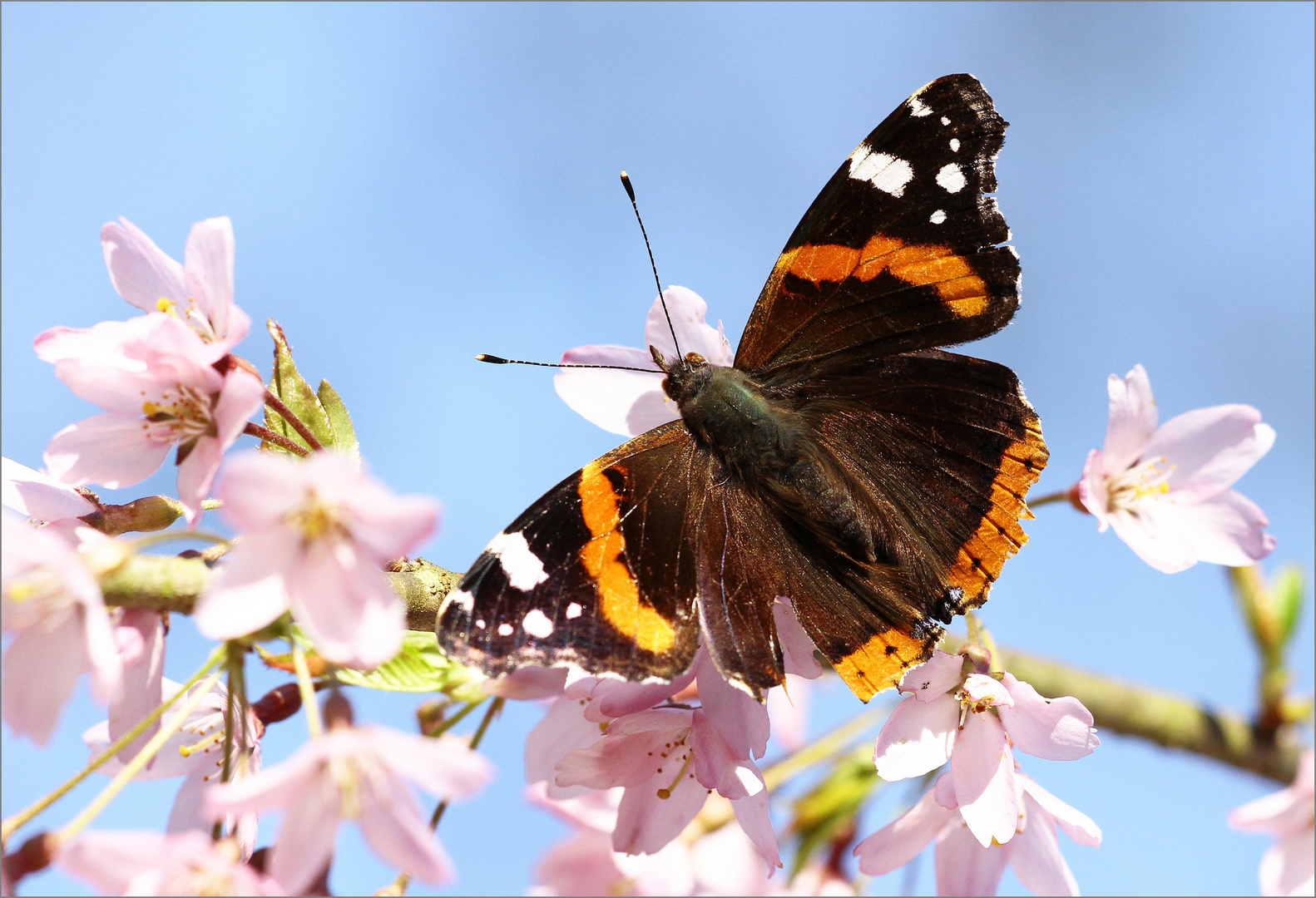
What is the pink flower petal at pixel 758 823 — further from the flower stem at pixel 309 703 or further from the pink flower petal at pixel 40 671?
the pink flower petal at pixel 40 671

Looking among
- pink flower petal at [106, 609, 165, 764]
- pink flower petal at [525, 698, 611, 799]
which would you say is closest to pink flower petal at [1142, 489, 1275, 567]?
pink flower petal at [525, 698, 611, 799]

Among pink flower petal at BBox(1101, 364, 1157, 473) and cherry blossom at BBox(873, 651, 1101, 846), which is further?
pink flower petal at BBox(1101, 364, 1157, 473)

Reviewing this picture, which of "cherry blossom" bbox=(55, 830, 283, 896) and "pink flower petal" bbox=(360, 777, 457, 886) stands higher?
"pink flower petal" bbox=(360, 777, 457, 886)

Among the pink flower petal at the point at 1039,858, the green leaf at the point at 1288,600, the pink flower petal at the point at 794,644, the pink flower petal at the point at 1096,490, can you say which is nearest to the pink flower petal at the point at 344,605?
the pink flower petal at the point at 794,644

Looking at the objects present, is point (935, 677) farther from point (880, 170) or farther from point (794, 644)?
point (880, 170)

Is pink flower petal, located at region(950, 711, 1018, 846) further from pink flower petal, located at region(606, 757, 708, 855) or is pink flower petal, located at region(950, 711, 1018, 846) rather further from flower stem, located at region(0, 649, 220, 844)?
flower stem, located at region(0, 649, 220, 844)

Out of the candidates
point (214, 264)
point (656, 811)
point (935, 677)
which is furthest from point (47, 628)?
point (935, 677)
